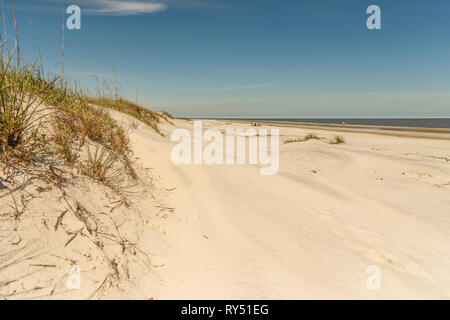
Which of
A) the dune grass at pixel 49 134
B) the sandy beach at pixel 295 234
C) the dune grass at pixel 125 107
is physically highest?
the dune grass at pixel 125 107

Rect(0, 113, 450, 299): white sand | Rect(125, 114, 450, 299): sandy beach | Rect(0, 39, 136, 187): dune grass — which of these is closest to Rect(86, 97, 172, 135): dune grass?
Rect(0, 39, 136, 187): dune grass

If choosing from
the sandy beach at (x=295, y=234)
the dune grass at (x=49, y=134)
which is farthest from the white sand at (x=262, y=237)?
the dune grass at (x=49, y=134)

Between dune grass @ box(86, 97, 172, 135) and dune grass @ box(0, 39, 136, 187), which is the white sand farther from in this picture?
dune grass @ box(86, 97, 172, 135)

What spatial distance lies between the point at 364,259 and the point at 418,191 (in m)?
2.23

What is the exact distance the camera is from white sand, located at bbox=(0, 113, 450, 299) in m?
1.34

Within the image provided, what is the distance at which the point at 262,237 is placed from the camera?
1.90 m

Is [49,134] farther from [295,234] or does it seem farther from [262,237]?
[295,234]

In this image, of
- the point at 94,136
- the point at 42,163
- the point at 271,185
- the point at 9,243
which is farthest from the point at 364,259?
the point at 94,136

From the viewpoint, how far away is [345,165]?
446 cm

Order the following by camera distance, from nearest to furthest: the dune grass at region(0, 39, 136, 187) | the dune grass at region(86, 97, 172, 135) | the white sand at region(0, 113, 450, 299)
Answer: the white sand at region(0, 113, 450, 299) → the dune grass at region(0, 39, 136, 187) → the dune grass at region(86, 97, 172, 135)

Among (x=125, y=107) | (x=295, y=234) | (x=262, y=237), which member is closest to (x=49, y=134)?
(x=262, y=237)

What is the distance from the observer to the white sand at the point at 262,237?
4.41ft

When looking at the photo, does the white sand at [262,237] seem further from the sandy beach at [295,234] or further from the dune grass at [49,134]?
the dune grass at [49,134]

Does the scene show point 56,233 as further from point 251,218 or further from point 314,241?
point 314,241
